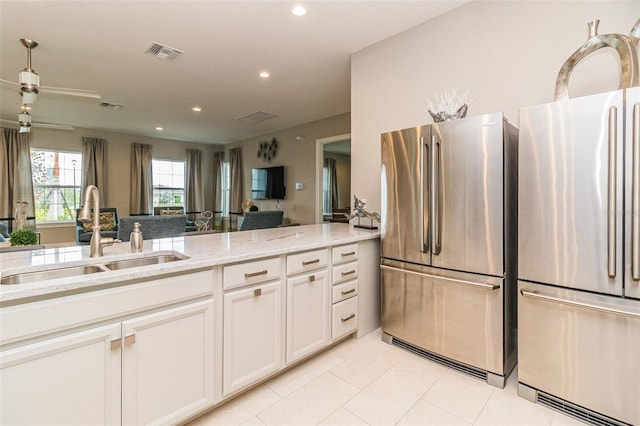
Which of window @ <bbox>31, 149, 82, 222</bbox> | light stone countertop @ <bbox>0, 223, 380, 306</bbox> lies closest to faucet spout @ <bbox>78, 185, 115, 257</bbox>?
light stone countertop @ <bbox>0, 223, 380, 306</bbox>

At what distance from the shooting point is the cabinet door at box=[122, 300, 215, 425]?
4.40 ft

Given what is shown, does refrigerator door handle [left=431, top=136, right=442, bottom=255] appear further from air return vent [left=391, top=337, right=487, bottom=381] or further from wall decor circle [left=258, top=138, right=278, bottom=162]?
wall decor circle [left=258, top=138, right=278, bottom=162]

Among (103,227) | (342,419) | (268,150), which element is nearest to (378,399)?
(342,419)

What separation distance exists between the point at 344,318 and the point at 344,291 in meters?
0.22

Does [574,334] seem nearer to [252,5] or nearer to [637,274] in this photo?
[637,274]

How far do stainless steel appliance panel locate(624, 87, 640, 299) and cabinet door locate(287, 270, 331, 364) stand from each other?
1.69 m

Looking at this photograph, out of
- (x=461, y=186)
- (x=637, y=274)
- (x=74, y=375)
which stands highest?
(x=461, y=186)

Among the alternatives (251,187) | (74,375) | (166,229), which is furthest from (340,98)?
(74,375)

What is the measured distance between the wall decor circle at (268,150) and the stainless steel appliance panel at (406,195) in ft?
16.1

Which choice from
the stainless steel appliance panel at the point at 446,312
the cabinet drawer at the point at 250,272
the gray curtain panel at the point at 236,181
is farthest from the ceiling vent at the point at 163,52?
the gray curtain panel at the point at 236,181

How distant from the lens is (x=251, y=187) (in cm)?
774

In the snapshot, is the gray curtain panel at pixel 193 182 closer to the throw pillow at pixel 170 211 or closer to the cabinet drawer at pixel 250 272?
the throw pillow at pixel 170 211

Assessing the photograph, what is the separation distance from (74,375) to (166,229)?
262cm

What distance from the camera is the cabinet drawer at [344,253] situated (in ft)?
7.61
